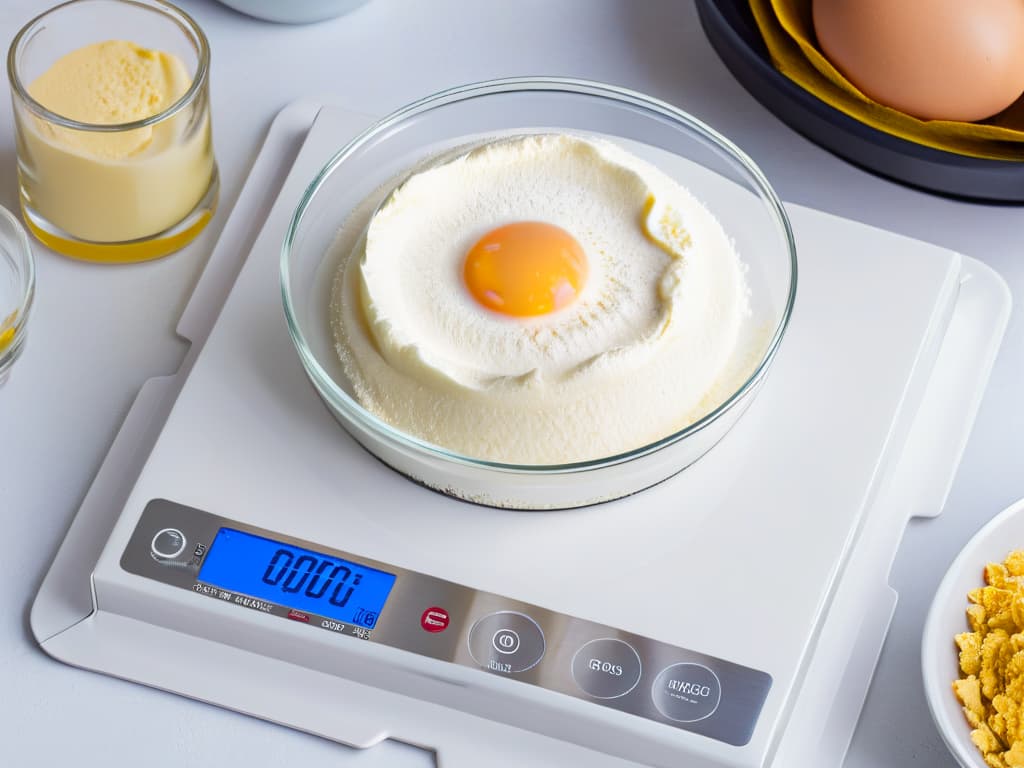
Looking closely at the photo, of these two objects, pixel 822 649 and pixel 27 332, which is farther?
pixel 27 332

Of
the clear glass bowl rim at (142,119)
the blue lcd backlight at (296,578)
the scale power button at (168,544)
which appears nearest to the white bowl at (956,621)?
the blue lcd backlight at (296,578)

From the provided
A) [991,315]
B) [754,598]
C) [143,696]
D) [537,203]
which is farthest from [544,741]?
[991,315]

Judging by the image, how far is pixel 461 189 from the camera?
0.99 meters

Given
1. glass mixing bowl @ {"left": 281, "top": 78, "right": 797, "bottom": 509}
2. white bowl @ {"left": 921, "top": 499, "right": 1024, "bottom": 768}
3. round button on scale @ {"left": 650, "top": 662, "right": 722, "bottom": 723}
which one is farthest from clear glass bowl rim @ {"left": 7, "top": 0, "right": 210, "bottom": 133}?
white bowl @ {"left": 921, "top": 499, "right": 1024, "bottom": 768}

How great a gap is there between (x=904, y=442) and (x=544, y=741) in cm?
37

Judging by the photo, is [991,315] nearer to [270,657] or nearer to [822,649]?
[822,649]

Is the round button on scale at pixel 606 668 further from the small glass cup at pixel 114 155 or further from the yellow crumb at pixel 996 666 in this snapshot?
the small glass cup at pixel 114 155

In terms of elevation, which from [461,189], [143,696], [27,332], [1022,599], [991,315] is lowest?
[143,696]

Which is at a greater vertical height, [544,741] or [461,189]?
[461,189]

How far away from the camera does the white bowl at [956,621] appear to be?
0.88 meters

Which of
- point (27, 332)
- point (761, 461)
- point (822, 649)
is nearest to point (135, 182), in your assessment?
point (27, 332)

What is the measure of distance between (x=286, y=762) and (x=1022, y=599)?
52 centimetres

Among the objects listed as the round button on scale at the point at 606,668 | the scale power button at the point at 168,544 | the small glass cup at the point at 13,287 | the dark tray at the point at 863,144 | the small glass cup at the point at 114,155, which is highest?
the dark tray at the point at 863,144

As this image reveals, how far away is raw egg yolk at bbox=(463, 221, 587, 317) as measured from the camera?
3.01 ft
